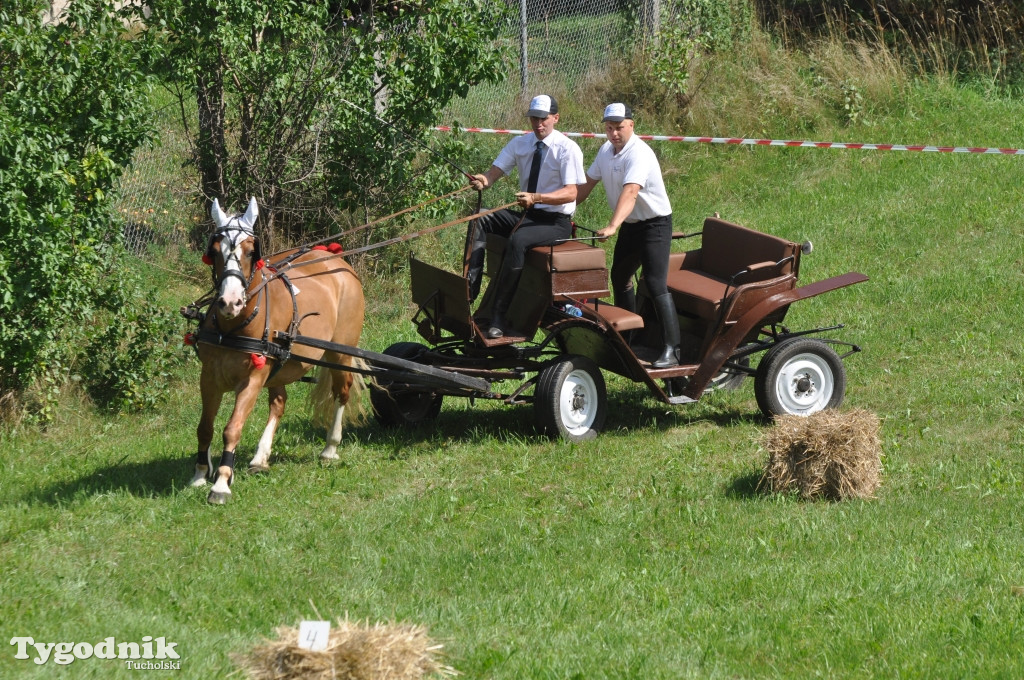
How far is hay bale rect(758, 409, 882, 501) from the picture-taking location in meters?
7.44

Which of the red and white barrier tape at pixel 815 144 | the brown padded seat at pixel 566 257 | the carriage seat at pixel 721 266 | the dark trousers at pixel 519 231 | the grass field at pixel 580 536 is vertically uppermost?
the red and white barrier tape at pixel 815 144

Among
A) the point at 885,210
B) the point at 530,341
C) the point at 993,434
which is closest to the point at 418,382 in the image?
the point at 530,341

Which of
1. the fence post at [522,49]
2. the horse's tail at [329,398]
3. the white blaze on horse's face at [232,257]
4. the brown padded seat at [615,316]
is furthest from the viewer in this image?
the fence post at [522,49]

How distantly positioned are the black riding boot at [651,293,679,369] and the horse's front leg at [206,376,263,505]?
3.00 metres

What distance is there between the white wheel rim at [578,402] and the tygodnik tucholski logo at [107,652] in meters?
4.04

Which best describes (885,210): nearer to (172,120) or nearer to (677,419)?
(677,419)

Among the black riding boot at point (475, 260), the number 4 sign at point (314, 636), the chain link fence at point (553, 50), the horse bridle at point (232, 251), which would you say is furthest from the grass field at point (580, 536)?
the chain link fence at point (553, 50)

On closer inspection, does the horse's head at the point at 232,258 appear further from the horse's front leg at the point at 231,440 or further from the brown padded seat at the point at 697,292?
the brown padded seat at the point at 697,292

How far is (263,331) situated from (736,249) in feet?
13.0

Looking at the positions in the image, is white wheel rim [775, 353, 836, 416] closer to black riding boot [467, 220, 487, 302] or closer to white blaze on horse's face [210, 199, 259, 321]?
black riding boot [467, 220, 487, 302]

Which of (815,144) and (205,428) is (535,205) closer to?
(205,428)

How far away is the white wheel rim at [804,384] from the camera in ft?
30.9

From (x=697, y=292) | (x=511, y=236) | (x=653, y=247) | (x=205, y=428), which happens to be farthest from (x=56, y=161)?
(x=697, y=292)

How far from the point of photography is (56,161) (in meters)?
8.70
